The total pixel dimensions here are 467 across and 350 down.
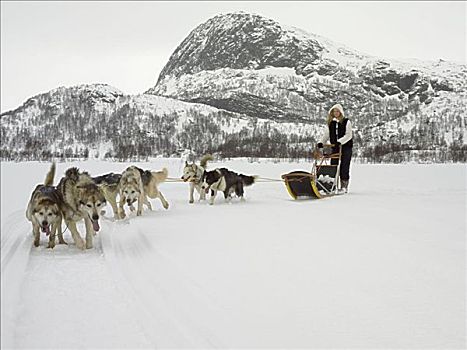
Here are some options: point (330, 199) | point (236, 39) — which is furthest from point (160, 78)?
point (330, 199)

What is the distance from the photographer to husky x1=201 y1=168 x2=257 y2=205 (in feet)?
21.4

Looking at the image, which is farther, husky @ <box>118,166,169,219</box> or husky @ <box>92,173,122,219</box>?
husky @ <box>92,173,122,219</box>

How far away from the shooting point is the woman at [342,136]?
7305mm

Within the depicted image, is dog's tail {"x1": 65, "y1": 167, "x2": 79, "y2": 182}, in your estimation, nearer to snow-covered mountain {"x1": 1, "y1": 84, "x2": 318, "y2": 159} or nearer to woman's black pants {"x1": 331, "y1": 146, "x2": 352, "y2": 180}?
woman's black pants {"x1": 331, "y1": 146, "x2": 352, "y2": 180}

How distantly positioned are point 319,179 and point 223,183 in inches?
57.5

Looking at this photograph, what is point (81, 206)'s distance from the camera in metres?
3.72

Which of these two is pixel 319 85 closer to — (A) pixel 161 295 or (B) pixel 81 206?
(B) pixel 81 206

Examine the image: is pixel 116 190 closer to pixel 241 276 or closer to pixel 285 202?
pixel 285 202

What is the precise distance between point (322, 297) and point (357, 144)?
45.5 meters

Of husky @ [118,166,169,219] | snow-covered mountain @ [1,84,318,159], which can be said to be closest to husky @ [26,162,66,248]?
husky @ [118,166,169,219]

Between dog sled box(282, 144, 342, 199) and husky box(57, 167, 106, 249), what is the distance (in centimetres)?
343

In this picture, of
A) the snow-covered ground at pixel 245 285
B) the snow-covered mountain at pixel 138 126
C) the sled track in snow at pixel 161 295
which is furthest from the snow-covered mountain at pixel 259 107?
the sled track in snow at pixel 161 295

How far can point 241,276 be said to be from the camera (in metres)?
2.71

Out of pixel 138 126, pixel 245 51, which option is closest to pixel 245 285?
pixel 138 126
